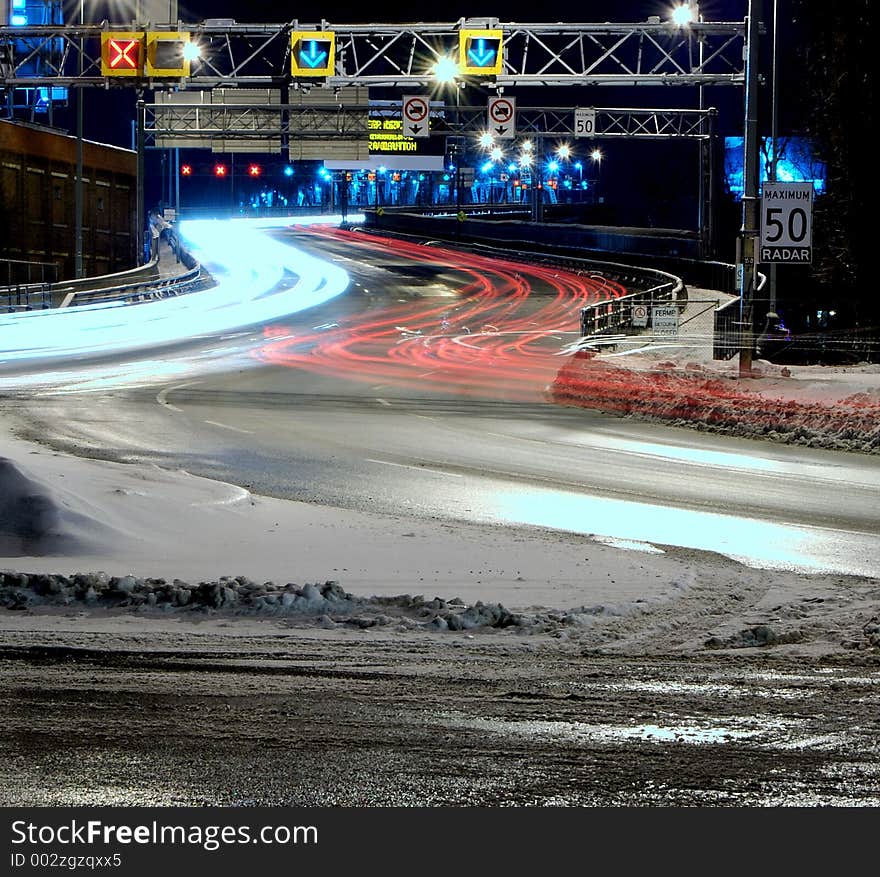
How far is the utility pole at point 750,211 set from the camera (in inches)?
942

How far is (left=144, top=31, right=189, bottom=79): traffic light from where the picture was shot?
3931cm

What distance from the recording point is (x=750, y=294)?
24125 millimetres

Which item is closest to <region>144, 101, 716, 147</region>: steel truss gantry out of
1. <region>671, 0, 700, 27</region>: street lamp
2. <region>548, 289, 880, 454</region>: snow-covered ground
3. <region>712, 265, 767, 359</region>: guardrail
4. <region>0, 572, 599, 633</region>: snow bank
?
<region>671, 0, 700, 27</region>: street lamp

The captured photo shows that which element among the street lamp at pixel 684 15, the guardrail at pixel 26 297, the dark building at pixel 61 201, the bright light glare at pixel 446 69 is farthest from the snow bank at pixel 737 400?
the dark building at pixel 61 201

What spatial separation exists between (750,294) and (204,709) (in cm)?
1883

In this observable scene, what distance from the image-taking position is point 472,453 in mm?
18641

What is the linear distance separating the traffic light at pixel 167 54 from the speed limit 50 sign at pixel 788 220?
863 inches

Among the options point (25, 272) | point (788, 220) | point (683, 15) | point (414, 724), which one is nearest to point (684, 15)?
point (683, 15)

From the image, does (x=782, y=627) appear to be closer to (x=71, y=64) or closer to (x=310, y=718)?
(x=310, y=718)

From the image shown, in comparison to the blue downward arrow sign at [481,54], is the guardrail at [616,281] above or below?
below

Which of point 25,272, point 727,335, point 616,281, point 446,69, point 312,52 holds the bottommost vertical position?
point 727,335

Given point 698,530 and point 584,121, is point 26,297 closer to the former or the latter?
point 584,121

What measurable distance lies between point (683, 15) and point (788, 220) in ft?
65.8

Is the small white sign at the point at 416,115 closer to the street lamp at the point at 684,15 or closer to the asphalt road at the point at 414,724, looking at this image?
the street lamp at the point at 684,15
